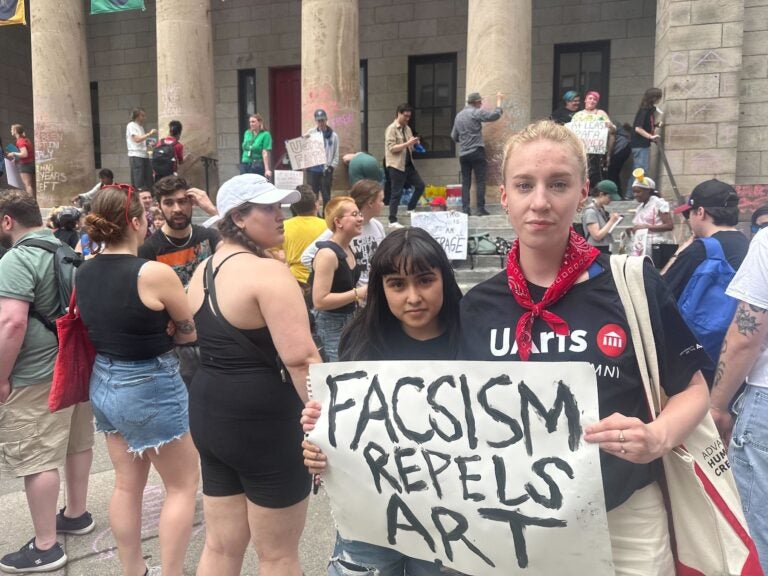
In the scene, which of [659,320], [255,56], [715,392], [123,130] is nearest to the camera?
[659,320]

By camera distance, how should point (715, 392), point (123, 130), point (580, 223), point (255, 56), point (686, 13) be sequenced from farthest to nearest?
point (123, 130) → point (255, 56) → point (686, 13) → point (580, 223) → point (715, 392)

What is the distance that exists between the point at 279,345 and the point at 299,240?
10.4ft

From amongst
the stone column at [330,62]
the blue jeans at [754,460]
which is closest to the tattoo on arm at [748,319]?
the blue jeans at [754,460]

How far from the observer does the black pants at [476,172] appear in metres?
9.59

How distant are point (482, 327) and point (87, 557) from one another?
288cm

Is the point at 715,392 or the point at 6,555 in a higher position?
the point at 715,392

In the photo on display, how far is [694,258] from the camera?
318 cm

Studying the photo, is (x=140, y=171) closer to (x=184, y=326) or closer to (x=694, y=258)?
(x=184, y=326)

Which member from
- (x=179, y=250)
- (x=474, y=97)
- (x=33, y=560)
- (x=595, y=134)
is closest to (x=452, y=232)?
(x=474, y=97)

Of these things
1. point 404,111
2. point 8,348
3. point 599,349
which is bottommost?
point 8,348

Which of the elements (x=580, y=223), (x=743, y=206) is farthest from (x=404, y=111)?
(x=743, y=206)

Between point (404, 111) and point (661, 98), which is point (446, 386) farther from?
point (661, 98)

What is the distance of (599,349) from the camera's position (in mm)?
1575

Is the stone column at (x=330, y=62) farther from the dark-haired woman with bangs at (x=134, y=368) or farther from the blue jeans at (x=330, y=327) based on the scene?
the dark-haired woman with bangs at (x=134, y=368)
